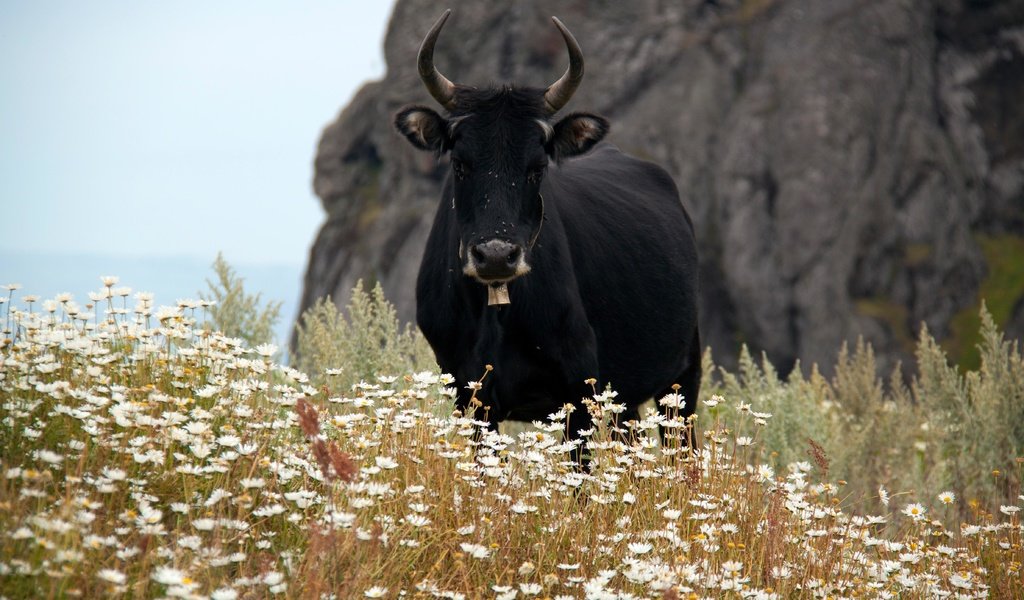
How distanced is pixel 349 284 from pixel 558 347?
43.6 meters

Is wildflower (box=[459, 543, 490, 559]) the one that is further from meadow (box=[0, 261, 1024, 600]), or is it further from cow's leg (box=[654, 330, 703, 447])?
cow's leg (box=[654, 330, 703, 447])

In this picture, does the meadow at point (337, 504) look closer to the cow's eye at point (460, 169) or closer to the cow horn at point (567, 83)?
the cow's eye at point (460, 169)

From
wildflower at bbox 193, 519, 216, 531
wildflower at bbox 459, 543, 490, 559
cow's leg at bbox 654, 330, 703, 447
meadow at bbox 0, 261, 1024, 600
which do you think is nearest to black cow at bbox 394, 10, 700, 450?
meadow at bbox 0, 261, 1024, 600

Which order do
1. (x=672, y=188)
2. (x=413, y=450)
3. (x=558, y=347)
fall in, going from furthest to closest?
(x=672, y=188) < (x=558, y=347) < (x=413, y=450)

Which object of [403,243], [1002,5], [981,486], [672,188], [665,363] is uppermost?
[1002,5]

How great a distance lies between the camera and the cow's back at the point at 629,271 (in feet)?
24.5

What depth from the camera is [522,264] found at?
20.0 feet

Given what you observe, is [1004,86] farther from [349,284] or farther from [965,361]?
[349,284]

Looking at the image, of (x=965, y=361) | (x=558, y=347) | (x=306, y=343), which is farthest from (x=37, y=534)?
(x=965, y=361)

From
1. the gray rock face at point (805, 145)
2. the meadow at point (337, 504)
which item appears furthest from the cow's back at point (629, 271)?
the gray rock face at point (805, 145)

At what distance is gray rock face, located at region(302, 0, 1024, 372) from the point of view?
147ft

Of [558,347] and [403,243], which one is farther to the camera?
[403,243]

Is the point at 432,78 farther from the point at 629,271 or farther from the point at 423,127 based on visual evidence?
the point at 629,271

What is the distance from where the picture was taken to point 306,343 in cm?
1008
